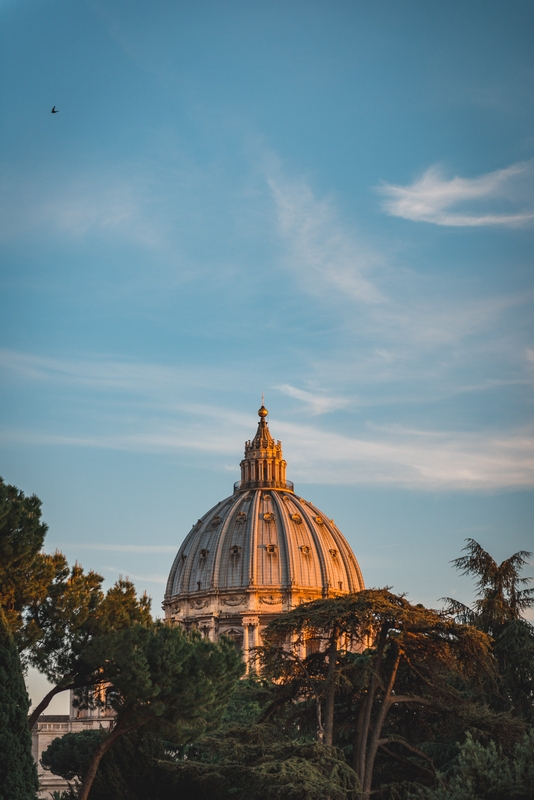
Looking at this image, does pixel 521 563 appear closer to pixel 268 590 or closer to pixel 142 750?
pixel 142 750

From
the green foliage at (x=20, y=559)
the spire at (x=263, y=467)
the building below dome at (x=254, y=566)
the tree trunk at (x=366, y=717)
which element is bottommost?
the tree trunk at (x=366, y=717)

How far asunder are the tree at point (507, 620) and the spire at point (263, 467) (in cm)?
8702

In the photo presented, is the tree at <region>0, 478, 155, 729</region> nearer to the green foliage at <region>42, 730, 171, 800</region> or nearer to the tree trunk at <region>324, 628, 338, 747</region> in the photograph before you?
the green foliage at <region>42, 730, 171, 800</region>

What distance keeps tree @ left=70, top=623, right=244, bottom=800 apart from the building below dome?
80.3 metres

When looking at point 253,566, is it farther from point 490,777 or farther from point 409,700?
point 490,777

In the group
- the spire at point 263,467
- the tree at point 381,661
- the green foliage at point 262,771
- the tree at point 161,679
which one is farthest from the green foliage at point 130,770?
the spire at point 263,467

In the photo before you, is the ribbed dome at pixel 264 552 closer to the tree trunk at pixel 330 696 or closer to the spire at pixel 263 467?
the spire at pixel 263 467

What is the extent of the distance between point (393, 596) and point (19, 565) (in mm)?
9707

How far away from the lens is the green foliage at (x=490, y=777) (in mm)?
23125

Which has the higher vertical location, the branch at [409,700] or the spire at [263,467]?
the spire at [263,467]

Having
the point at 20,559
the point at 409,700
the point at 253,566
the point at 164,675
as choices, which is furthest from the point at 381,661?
the point at 253,566

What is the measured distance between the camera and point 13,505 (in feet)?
86.2

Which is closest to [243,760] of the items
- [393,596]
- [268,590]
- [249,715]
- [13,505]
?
[393,596]

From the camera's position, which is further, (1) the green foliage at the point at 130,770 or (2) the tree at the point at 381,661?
(1) the green foliage at the point at 130,770
